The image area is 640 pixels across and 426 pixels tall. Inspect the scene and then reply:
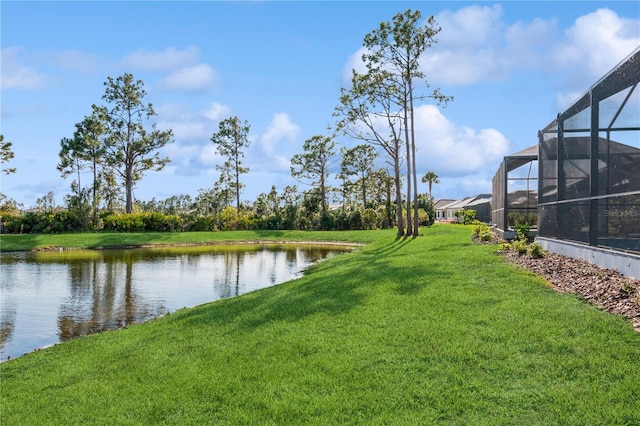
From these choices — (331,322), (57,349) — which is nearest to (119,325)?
(57,349)

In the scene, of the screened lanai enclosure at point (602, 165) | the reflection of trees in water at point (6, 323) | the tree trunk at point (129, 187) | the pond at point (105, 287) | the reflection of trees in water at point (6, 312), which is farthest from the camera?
the tree trunk at point (129, 187)

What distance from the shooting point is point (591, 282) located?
6898 millimetres

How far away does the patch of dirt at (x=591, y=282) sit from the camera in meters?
5.54

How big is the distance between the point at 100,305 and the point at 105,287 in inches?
104

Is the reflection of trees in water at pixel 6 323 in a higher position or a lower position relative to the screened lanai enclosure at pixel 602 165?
lower

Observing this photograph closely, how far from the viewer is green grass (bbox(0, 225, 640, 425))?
3.74 meters

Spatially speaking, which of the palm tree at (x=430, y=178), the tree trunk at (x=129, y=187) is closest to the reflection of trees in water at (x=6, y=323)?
the tree trunk at (x=129, y=187)

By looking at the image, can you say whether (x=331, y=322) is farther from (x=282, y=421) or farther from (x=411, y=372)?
(x=282, y=421)

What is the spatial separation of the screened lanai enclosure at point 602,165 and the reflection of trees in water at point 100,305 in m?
8.47

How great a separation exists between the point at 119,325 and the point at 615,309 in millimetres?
7775

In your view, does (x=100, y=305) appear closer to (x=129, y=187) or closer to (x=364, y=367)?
(x=364, y=367)

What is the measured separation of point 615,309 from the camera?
18.1ft

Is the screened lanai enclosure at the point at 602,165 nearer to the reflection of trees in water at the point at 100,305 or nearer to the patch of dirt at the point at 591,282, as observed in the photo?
the patch of dirt at the point at 591,282

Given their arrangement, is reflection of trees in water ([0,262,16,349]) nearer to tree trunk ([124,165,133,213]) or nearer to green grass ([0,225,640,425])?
green grass ([0,225,640,425])
